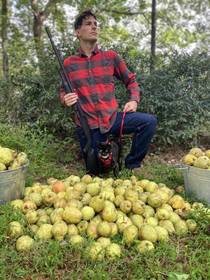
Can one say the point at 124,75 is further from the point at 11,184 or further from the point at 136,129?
the point at 11,184

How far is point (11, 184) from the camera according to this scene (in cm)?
360

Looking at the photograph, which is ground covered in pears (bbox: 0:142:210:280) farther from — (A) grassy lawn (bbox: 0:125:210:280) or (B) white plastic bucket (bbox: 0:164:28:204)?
(B) white plastic bucket (bbox: 0:164:28:204)

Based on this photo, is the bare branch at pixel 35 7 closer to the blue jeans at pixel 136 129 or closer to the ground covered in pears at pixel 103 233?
the blue jeans at pixel 136 129

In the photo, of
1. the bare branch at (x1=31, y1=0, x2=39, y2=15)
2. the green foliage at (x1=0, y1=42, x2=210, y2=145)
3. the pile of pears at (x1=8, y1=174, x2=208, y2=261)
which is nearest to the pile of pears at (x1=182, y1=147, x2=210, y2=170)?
the pile of pears at (x1=8, y1=174, x2=208, y2=261)

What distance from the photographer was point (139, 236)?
10.3 ft

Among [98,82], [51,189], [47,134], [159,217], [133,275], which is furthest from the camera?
[47,134]

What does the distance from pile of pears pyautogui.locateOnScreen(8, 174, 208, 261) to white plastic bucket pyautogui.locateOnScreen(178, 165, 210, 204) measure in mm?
198

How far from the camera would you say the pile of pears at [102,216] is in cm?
304

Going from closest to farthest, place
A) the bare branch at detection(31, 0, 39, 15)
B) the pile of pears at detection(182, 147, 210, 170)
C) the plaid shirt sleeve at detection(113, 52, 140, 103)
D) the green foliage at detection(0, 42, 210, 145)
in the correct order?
the pile of pears at detection(182, 147, 210, 170) → the plaid shirt sleeve at detection(113, 52, 140, 103) → the green foliage at detection(0, 42, 210, 145) → the bare branch at detection(31, 0, 39, 15)

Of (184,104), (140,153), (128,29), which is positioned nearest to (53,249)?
(140,153)

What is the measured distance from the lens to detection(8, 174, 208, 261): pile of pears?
3.04 metres

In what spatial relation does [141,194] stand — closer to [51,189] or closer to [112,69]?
[51,189]

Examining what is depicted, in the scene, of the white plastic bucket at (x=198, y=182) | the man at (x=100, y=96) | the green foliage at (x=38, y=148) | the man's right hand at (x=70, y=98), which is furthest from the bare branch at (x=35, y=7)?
the white plastic bucket at (x=198, y=182)

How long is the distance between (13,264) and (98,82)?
286 cm
